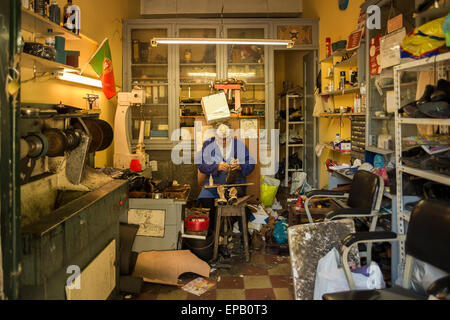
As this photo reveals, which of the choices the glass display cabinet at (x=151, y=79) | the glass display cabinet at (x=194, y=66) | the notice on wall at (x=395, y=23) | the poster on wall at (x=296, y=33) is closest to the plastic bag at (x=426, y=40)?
the notice on wall at (x=395, y=23)

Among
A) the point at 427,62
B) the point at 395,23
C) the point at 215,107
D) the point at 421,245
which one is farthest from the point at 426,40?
the point at 215,107

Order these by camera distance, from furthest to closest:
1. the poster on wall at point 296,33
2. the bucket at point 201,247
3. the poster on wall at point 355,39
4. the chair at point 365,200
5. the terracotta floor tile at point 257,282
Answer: the poster on wall at point 296,33
the poster on wall at point 355,39
the bucket at point 201,247
the terracotta floor tile at point 257,282
the chair at point 365,200

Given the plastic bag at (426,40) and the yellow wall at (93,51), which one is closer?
the plastic bag at (426,40)

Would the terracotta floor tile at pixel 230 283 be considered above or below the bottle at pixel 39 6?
below

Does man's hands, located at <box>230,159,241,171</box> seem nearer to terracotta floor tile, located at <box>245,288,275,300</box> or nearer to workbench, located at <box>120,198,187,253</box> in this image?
workbench, located at <box>120,198,187,253</box>

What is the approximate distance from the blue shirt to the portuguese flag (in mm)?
1394

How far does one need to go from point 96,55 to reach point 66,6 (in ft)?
2.48

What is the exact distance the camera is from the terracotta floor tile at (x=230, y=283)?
316 centimetres

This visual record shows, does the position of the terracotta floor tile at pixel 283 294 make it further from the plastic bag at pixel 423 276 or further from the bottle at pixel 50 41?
the bottle at pixel 50 41

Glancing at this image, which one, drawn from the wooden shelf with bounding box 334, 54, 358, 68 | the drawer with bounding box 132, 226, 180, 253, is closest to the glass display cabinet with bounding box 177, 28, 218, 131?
the wooden shelf with bounding box 334, 54, 358, 68

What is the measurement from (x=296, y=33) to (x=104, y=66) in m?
3.25

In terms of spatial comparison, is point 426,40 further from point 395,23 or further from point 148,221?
point 148,221

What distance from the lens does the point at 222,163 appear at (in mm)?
4473

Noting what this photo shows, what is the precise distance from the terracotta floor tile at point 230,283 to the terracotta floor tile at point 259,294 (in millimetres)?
124
